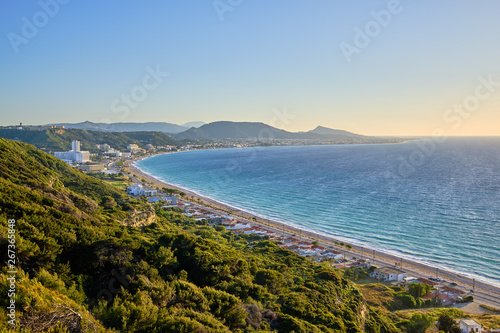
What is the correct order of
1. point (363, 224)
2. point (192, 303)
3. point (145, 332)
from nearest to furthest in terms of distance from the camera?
1. point (145, 332)
2. point (192, 303)
3. point (363, 224)

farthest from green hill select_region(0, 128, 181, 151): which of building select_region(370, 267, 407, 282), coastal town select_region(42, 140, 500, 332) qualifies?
building select_region(370, 267, 407, 282)

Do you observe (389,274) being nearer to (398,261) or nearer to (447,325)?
(398,261)

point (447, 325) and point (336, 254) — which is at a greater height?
point (447, 325)

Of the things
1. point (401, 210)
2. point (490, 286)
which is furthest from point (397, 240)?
point (401, 210)

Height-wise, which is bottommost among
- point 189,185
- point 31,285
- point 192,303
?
point 189,185

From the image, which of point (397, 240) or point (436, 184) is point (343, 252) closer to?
point (397, 240)

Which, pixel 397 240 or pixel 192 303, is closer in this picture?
pixel 192 303

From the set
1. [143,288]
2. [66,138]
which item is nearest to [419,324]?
[143,288]
